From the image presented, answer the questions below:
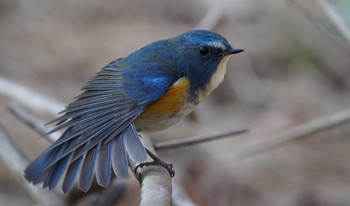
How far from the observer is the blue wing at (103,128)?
2633 mm

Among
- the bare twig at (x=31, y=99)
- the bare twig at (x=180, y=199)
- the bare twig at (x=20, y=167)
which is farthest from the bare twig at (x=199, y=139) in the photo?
the bare twig at (x=31, y=99)

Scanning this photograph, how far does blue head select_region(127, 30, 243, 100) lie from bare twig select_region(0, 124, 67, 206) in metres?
0.90

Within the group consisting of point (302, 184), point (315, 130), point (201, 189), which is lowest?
point (302, 184)

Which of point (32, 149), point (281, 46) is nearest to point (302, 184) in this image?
point (281, 46)

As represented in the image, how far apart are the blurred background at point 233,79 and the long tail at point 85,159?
71.1 inches

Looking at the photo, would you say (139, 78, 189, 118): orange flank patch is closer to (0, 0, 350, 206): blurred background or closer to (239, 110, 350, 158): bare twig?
(239, 110, 350, 158): bare twig

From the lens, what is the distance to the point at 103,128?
2939 millimetres

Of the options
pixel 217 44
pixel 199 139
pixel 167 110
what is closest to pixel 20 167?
pixel 167 110

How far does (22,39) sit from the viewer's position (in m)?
7.09

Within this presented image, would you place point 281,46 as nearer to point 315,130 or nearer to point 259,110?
point 259,110

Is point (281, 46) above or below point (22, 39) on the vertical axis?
below

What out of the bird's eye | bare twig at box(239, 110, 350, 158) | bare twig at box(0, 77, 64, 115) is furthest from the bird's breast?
bare twig at box(239, 110, 350, 158)

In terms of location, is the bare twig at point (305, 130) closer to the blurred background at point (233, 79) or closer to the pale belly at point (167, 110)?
the blurred background at point (233, 79)

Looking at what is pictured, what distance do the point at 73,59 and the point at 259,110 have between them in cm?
234
